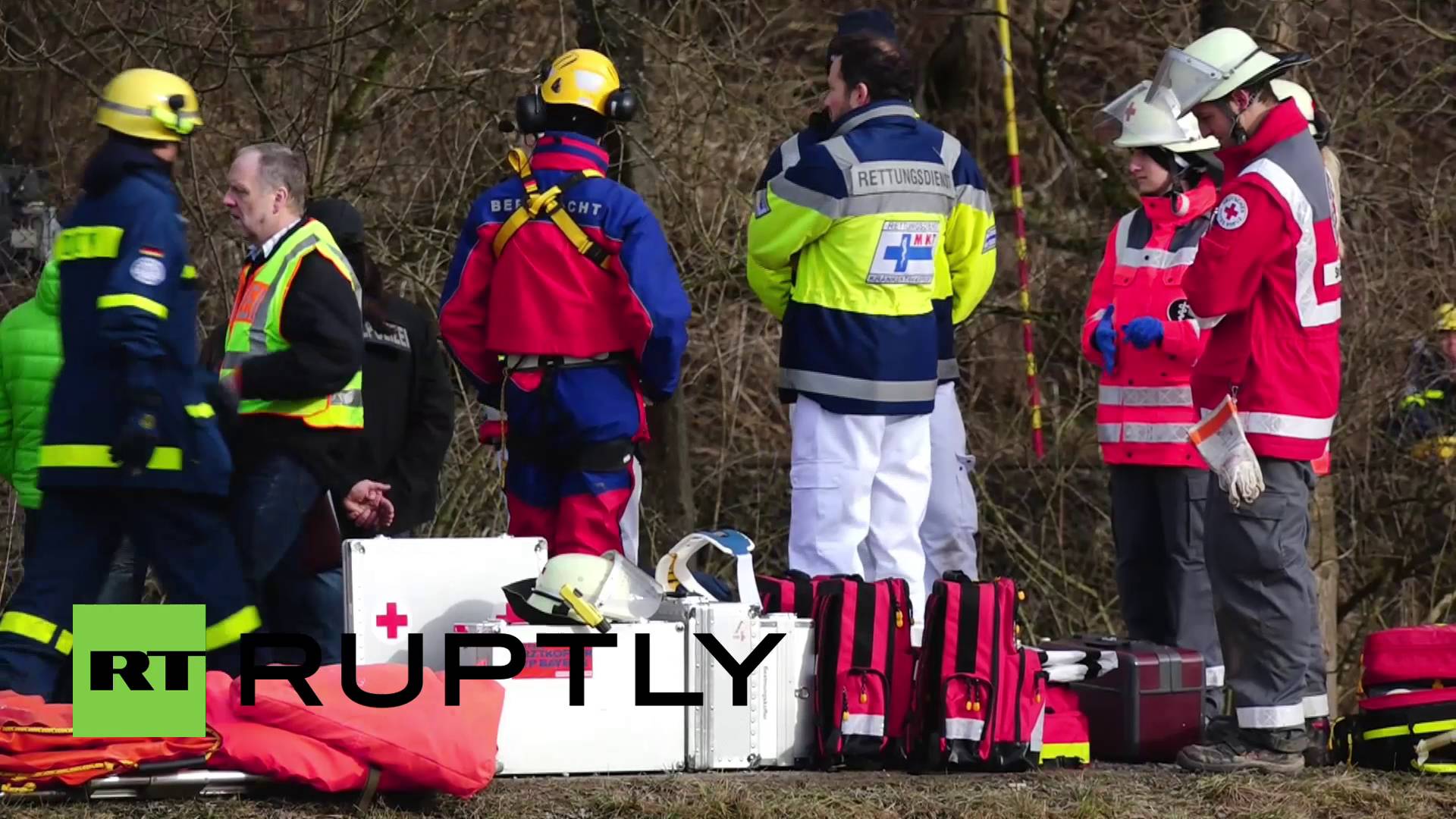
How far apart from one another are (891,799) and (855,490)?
1.74 metres

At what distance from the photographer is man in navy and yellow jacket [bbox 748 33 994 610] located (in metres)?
7.88

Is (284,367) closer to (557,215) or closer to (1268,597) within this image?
(557,215)

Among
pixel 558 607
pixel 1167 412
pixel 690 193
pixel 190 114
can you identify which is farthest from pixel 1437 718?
pixel 690 193

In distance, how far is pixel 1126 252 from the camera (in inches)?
318

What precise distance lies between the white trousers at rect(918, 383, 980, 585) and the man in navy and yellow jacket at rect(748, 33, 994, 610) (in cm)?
48

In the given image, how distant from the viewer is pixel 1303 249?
6.79 meters

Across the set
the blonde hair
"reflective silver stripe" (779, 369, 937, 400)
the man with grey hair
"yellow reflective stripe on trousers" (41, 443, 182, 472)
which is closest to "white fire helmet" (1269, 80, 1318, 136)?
the blonde hair

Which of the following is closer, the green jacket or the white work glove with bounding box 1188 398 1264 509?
the white work glove with bounding box 1188 398 1264 509

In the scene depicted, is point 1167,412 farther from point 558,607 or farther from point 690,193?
point 690,193

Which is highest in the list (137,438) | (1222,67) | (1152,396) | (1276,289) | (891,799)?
(1222,67)

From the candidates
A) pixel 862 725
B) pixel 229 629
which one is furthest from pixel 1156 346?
pixel 229 629

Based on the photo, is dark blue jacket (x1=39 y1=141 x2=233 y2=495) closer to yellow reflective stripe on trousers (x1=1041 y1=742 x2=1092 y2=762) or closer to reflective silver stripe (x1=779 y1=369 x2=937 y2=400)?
reflective silver stripe (x1=779 y1=369 x2=937 y2=400)

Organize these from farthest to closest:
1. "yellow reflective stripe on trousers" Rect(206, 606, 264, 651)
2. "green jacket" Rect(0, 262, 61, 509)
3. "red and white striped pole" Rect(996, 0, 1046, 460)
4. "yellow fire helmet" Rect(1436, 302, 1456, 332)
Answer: "yellow fire helmet" Rect(1436, 302, 1456, 332), "red and white striped pole" Rect(996, 0, 1046, 460), "green jacket" Rect(0, 262, 61, 509), "yellow reflective stripe on trousers" Rect(206, 606, 264, 651)

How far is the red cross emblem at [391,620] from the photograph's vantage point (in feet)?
22.8
